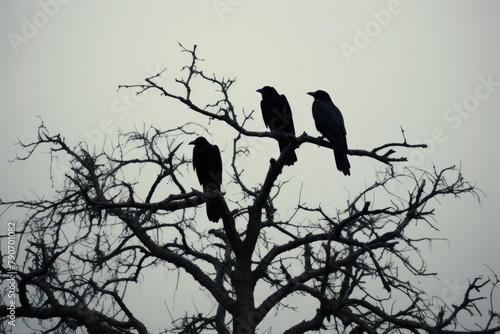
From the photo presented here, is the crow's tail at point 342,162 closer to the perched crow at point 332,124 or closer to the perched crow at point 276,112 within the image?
the perched crow at point 332,124

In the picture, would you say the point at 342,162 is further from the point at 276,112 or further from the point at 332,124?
the point at 276,112

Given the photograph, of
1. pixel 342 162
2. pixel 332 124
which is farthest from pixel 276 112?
pixel 342 162

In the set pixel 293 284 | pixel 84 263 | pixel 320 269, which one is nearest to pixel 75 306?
pixel 84 263

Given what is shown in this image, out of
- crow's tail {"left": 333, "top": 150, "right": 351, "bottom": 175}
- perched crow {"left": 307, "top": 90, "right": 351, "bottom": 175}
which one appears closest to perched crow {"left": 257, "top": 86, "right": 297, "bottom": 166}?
perched crow {"left": 307, "top": 90, "right": 351, "bottom": 175}

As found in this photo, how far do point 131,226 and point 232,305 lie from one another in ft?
5.67

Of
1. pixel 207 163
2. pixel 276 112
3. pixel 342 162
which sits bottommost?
pixel 342 162

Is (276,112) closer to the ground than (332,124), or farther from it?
A: farther from it

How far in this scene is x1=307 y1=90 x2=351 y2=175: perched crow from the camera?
7.20m

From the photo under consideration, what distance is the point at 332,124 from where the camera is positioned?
803cm

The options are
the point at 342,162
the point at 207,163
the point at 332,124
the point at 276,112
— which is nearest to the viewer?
the point at 342,162

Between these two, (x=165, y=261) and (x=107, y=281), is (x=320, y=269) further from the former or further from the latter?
(x=107, y=281)

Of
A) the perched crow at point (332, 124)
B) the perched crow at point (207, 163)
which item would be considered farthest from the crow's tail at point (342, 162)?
the perched crow at point (207, 163)

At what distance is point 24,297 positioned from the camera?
598cm

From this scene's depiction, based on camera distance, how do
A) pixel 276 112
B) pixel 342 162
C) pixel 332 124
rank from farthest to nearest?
pixel 276 112, pixel 332 124, pixel 342 162
